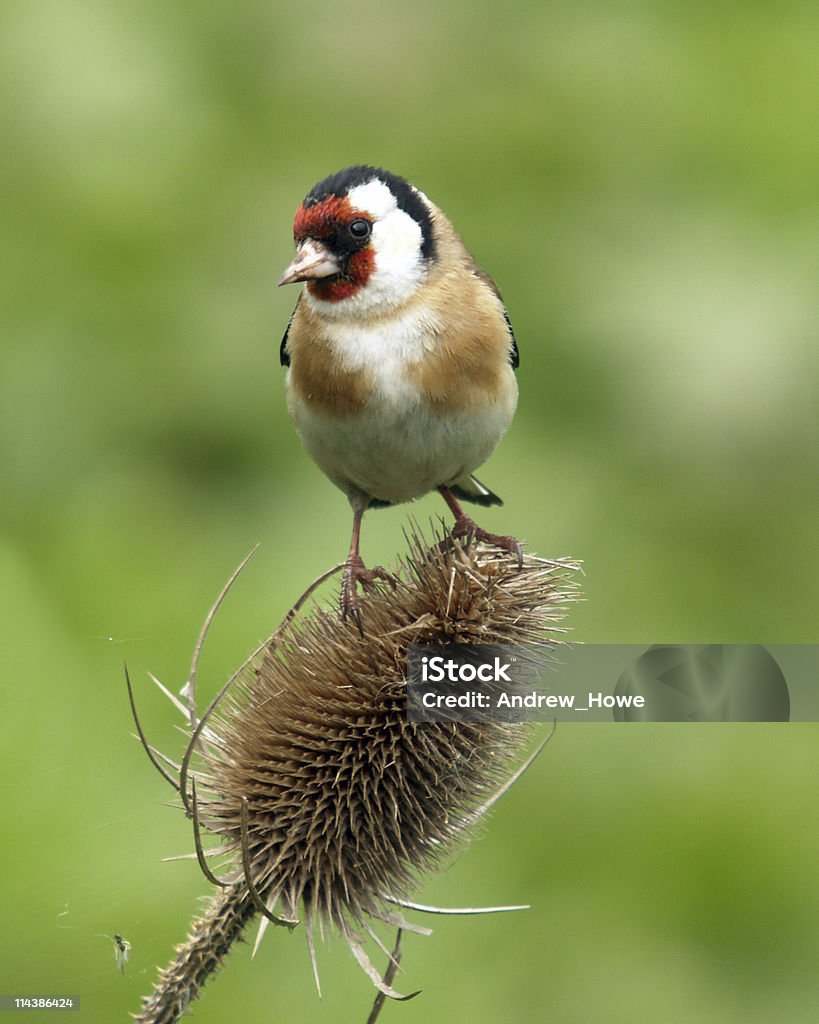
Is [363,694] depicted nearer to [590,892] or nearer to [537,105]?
[590,892]

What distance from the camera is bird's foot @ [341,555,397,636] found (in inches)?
107

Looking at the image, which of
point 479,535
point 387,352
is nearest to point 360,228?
point 387,352

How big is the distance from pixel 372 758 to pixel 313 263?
1.00 metres

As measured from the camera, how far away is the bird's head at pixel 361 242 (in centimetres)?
286

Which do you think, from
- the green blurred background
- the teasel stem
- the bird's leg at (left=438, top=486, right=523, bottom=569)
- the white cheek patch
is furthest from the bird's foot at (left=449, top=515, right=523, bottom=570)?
the green blurred background

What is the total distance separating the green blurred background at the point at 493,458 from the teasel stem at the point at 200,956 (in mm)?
701

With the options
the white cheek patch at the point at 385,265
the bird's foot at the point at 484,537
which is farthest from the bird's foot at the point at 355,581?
the white cheek patch at the point at 385,265

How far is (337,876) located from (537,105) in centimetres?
486

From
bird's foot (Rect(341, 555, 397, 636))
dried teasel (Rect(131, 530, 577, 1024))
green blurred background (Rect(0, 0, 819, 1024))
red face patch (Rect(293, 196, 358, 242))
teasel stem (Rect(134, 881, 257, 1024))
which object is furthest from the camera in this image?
green blurred background (Rect(0, 0, 819, 1024))

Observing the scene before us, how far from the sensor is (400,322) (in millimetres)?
2994

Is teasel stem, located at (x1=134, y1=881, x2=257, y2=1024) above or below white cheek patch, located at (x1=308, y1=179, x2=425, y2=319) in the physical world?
below

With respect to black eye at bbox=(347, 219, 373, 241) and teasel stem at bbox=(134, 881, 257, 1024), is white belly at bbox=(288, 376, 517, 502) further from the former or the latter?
teasel stem at bbox=(134, 881, 257, 1024)

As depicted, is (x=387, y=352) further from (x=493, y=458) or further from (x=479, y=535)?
(x=493, y=458)

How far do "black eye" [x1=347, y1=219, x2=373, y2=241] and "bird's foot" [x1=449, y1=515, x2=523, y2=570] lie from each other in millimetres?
641
